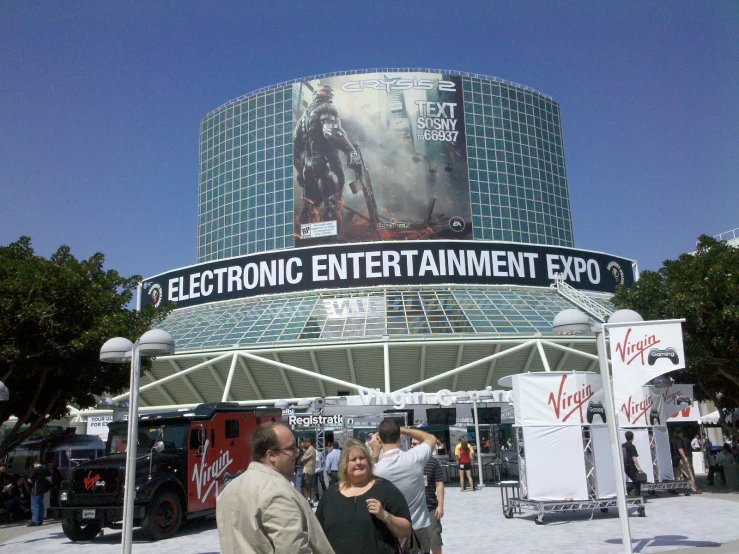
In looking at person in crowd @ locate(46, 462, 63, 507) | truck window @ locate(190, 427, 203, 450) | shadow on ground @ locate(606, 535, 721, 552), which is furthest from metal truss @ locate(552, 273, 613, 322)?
person in crowd @ locate(46, 462, 63, 507)

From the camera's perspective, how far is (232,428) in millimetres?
18141

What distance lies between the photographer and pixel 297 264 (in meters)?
45.9

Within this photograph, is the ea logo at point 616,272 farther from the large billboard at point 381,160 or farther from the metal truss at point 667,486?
the metal truss at point 667,486

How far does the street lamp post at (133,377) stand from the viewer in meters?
11.8

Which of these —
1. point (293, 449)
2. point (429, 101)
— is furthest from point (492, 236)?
point (293, 449)

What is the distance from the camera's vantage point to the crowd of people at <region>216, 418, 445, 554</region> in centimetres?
418

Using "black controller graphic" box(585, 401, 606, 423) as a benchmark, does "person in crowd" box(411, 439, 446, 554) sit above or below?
below

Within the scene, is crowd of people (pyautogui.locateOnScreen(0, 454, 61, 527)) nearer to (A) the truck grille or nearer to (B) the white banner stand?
(A) the truck grille

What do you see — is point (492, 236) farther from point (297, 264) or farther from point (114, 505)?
point (114, 505)

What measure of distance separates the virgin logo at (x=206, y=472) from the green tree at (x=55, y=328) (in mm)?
6517

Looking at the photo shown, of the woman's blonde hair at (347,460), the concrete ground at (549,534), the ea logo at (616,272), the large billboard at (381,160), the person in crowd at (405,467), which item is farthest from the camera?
the large billboard at (381,160)

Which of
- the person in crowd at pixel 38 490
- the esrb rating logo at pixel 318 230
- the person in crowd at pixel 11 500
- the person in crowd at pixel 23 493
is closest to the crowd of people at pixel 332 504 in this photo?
the person in crowd at pixel 38 490

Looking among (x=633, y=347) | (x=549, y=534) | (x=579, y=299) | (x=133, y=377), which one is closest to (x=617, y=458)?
(x=633, y=347)

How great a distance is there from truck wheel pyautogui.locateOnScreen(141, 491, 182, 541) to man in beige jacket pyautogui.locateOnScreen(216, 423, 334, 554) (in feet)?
39.4
